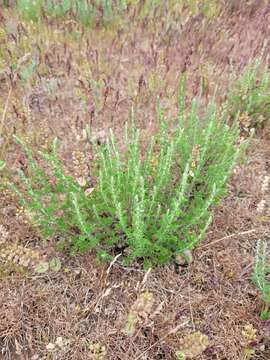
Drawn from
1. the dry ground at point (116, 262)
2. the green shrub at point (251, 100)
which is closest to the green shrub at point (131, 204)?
the dry ground at point (116, 262)

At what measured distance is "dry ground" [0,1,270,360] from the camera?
1695 millimetres

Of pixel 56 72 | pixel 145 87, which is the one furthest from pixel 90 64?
pixel 145 87

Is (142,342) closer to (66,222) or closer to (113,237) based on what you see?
(113,237)

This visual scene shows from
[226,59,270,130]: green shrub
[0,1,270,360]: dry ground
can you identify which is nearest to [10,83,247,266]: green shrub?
[0,1,270,360]: dry ground

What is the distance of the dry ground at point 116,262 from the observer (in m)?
1.70

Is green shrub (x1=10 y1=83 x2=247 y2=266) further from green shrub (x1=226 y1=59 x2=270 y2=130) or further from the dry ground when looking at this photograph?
green shrub (x1=226 y1=59 x2=270 y2=130)

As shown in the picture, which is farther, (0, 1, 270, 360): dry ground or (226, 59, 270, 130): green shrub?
(226, 59, 270, 130): green shrub

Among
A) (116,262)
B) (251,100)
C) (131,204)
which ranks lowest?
(116,262)

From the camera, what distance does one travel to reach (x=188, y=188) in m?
2.07

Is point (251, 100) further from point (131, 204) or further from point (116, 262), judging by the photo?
point (116, 262)

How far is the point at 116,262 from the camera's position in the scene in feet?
6.26

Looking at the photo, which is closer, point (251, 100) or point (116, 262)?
point (116, 262)

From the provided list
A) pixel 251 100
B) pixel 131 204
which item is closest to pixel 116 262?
pixel 131 204

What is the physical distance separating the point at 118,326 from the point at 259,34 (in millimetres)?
2967
